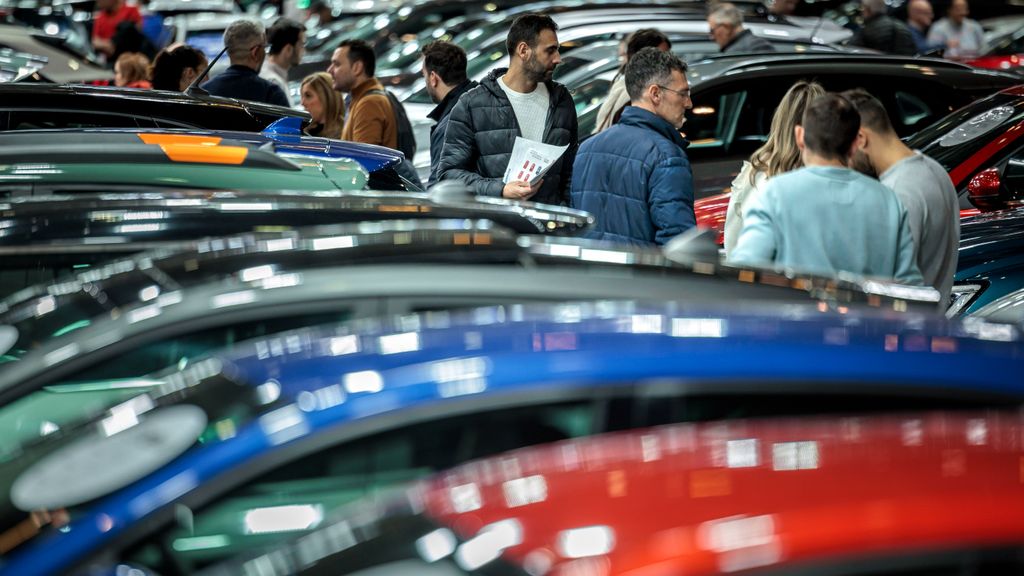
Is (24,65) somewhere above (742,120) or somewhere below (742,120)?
above

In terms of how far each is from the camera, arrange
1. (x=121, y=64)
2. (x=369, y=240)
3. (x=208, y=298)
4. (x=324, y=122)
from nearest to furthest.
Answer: (x=208, y=298) < (x=369, y=240) < (x=324, y=122) < (x=121, y=64)

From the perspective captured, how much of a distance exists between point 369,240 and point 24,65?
24.6 ft

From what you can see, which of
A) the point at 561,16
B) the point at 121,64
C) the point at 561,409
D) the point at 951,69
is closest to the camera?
the point at 561,409

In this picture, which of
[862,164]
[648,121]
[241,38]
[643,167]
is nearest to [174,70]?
[241,38]

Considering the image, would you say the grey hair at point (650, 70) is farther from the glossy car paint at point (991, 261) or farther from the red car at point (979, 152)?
the glossy car paint at point (991, 261)

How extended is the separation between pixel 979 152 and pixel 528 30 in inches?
104

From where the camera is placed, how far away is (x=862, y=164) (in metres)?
5.56

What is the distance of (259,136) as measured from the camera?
6.54m

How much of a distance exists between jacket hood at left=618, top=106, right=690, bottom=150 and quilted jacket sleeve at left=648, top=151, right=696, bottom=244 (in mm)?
175

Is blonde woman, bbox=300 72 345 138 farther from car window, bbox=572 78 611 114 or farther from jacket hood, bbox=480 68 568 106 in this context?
jacket hood, bbox=480 68 568 106

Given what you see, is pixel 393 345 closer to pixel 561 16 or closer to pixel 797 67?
pixel 797 67

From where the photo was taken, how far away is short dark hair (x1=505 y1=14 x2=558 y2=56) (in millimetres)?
7695

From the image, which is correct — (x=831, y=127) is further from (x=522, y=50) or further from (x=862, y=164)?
(x=522, y=50)

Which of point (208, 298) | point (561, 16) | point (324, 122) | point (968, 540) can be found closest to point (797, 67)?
point (324, 122)
